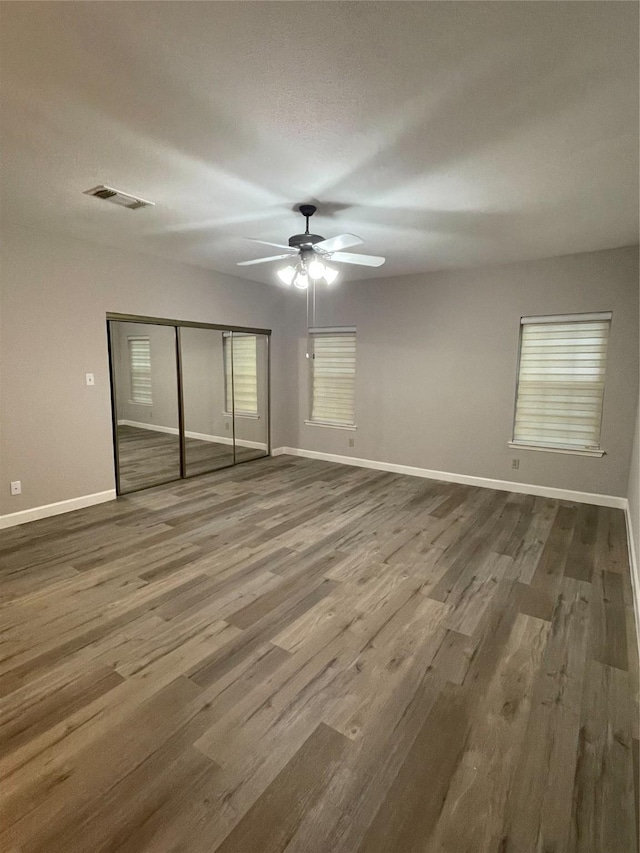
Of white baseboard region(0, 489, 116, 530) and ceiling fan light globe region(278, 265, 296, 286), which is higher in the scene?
ceiling fan light globe region(278, 265, 296, 286)

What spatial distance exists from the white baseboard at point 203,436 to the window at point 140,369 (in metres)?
0.27

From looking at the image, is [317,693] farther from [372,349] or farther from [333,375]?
[333,375]

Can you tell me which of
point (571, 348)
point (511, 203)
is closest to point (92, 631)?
point (511, 203)

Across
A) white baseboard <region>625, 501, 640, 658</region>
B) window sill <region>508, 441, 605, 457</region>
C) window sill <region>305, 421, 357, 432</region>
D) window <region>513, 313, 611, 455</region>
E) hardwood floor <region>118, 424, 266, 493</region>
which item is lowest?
white baseboard <region>625, 501, 640, 658</region>

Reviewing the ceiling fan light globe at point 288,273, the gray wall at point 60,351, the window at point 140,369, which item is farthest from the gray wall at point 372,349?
the ceiling fan light globe at point 288,273

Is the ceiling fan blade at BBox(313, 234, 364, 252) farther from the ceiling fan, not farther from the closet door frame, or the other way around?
the closet door frame

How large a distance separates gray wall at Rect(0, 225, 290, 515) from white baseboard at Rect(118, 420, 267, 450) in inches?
15.9

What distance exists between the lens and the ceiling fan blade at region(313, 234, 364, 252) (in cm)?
275

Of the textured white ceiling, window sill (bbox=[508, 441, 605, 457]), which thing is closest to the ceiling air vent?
the textured white ceiling

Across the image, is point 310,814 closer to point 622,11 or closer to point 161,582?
point 161,582

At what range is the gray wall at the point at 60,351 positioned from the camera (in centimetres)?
369

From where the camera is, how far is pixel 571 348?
177 inches

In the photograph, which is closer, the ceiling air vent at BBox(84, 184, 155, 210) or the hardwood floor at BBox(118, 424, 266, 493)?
the ceiling air vent at BBox(84, 184, 155, 210)

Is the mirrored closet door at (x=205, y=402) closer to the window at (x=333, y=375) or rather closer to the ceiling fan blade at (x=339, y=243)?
the window at (x=333, y=375)
